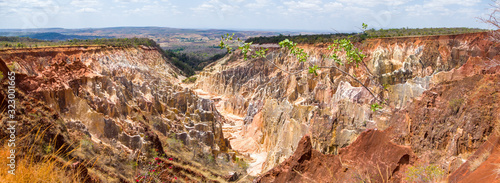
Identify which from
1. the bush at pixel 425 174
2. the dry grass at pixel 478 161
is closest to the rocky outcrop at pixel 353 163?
the bush at pixel 425 174

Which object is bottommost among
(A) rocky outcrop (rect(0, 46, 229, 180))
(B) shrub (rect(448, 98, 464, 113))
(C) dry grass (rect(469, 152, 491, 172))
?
(A) rocky outcrop (rect(0, 46, 229, 180))

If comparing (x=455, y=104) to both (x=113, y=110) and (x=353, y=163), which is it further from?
(x=113, y=110)

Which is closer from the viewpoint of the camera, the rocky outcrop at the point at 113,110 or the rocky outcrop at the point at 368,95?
the rocky outcrop at the point at 368,95

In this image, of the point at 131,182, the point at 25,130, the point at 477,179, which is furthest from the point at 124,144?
the point at 477,179

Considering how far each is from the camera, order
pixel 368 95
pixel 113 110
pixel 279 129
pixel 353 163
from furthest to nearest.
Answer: pixel 368 95
pixel 279 129
pixel 113 110
pixel 353 163

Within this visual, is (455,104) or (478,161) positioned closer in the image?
(478,161)

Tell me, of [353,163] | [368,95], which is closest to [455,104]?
[353,163]

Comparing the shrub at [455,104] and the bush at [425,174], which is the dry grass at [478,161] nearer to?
the bush at [425,174]

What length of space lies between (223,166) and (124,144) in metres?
5.00

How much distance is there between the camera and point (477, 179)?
5059mm

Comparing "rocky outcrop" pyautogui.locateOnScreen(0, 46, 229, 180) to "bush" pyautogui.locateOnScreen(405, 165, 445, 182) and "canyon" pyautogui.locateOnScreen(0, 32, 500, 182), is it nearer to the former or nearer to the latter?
"canyon" pyautogui.locateOnScreen(0, 32, 500, 182)

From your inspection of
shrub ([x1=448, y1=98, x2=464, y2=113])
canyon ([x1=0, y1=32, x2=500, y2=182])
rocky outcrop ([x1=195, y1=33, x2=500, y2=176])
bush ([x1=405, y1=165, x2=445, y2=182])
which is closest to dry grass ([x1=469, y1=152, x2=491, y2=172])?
canyon ([x1=0, y1=32, x2=500, y2=182])

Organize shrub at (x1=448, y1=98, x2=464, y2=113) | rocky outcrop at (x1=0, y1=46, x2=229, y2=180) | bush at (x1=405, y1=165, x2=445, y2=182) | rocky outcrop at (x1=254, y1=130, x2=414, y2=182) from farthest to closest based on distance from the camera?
rocky outcrop at (x1=0, y1=46, x2=229, y2=180)
shrub at (x1=448, y1=98, x2=464, y2=113)
rocky outcrop at (x1=254, y1=130, x2=414, y2=182)
bush at (x1=405, y1=165, x2=445, y2=182)

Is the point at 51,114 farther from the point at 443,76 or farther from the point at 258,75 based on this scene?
the point at 258,75
